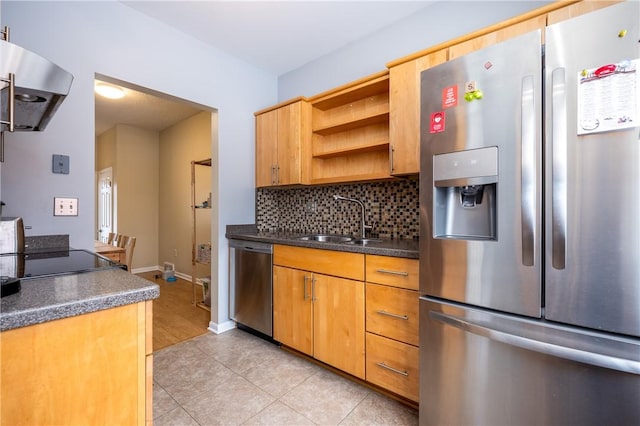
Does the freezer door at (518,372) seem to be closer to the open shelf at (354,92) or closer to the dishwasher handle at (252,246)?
the dishwasher handle at (252,246)

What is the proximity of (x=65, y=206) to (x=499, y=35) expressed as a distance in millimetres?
2768

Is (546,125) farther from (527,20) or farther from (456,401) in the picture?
(456,401)

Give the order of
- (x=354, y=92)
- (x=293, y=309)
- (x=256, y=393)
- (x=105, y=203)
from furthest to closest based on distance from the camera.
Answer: (x=105, y=203)
(x=354, y=92)
(x=293, y=309)
(x=256, y=393)

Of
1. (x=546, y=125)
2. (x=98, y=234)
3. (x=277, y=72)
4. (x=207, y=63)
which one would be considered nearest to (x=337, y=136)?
(x=277, y=72)

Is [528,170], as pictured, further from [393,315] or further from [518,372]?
[393,315]

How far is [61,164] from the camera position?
5.89 ft

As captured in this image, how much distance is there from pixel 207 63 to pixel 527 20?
2412 mm

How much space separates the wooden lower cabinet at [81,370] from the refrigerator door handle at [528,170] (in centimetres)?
133

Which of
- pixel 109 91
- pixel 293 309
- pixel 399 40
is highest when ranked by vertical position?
pixel 109 91

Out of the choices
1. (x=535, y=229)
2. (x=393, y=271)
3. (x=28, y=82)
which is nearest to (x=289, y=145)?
(x=393, y=271)

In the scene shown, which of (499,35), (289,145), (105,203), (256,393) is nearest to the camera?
(499,35)

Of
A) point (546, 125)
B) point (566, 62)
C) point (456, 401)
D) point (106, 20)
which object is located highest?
point (106, 20)

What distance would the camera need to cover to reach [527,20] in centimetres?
145

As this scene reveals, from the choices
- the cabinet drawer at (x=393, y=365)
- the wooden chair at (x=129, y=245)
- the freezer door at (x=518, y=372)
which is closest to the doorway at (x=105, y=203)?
the wooden chair at (x=129, y=245)
